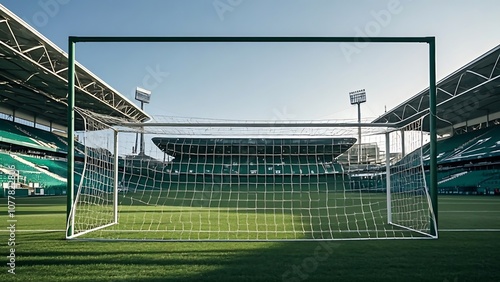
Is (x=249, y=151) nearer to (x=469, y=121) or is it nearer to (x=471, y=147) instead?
(x=471, y=147)

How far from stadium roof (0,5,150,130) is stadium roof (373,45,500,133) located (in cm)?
1846

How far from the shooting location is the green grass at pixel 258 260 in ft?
13.7

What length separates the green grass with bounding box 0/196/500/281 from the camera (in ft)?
13.7

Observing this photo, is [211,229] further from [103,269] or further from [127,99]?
[127,99]

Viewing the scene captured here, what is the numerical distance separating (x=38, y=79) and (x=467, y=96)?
29.1 m

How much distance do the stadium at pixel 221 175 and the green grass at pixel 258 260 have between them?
0.05 metres

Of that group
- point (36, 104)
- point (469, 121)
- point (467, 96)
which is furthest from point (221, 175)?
point (469, 121)

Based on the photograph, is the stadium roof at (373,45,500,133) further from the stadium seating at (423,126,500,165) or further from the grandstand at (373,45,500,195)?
the stadium seating at (423,126,500,165)

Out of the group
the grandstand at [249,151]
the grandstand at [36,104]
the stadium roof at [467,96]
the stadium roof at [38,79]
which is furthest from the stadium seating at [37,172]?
the stadium roof at [467,96]

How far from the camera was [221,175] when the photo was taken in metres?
19.9

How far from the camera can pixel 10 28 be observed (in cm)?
1627

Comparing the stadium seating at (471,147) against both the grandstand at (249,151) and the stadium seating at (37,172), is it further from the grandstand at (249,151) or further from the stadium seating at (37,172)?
the stadium seating at (37,172)

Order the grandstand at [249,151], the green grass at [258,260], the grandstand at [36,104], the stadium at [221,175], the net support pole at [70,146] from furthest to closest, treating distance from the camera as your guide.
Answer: the grandstand at [36,104] → the grandstand at [249,151] → the net support pole at [70,146] → the stadium at [221,175] → the green grass at [258,260]

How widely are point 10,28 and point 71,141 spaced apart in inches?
497
